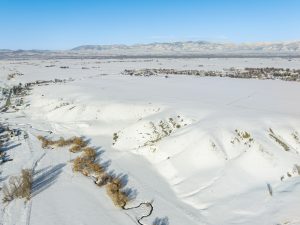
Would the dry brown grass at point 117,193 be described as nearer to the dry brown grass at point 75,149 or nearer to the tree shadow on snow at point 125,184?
the tree shadow on snow at point 125,184

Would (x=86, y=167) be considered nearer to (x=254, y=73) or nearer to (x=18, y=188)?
(x=18, y=188)

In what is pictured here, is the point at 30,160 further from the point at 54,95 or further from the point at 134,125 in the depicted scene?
the point at 54,95


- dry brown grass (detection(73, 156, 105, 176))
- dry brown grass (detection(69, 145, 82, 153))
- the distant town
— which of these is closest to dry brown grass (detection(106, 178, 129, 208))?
dry brown grass (detection(73, 156, 105, 176))

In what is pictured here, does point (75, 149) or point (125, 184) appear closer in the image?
point (125, 184)

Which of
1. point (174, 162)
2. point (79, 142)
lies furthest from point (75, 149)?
point (174, 162)

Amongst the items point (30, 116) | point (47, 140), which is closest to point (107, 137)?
point (47, 140)

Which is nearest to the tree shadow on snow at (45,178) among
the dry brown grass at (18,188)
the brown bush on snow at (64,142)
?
the dry brown grass at (18,188)
